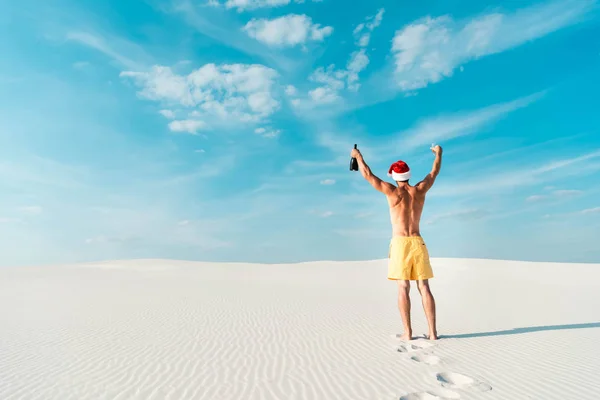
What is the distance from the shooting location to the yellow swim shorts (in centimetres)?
602

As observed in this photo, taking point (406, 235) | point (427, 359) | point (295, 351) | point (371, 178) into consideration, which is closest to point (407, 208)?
point (406, 235)

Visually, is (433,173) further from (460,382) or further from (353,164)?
(460,382)

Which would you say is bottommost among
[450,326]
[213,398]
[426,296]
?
[213,398]

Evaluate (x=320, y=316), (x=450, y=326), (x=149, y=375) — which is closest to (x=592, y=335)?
(x=450, y=326)

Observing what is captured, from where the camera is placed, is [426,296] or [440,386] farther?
[426,296]

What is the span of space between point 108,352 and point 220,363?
6.15 feet

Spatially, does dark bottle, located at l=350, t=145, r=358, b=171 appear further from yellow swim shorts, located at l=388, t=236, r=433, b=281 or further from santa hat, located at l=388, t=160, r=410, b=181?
yellow swim shorts, located at l=388, t=236, r=433, b=281

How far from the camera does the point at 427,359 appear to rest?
5180 millimetres

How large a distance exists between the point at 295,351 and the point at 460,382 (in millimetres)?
2422

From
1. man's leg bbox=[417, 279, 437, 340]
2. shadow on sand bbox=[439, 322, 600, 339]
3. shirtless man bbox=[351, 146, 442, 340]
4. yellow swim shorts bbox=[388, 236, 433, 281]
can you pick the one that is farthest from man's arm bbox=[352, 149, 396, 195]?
shadow on sand bbox=[439, 322, 600, 339]

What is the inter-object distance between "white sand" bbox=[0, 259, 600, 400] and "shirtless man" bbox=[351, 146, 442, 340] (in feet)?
2.13

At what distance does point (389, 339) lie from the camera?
6.56 m

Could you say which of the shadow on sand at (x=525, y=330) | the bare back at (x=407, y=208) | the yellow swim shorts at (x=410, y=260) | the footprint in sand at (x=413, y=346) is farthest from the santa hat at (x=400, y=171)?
the shadow on sand at (x=525, y=330)

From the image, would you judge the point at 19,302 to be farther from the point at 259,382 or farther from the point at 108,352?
the point at 259,382
